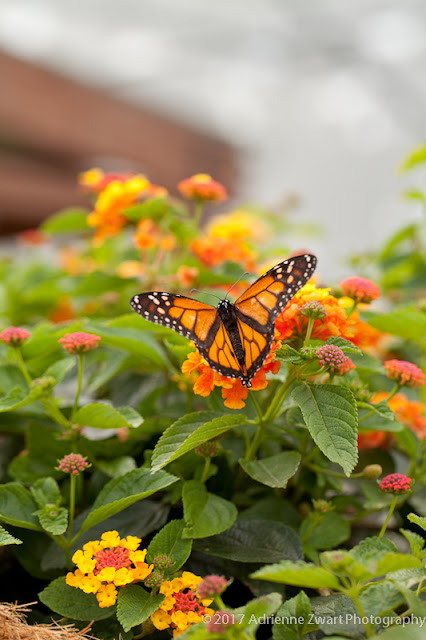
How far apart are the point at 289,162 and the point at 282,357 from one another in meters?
3.46

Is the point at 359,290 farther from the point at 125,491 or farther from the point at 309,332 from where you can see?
the point at 125,491

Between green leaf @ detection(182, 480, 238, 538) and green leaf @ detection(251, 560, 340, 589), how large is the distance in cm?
14

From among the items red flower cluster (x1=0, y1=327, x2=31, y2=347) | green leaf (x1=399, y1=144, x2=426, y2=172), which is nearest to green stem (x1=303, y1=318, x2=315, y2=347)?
red flower cluster (x1=0, y1=327, x2=31, y2=347)

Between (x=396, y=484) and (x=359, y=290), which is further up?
(x=359, y=290)

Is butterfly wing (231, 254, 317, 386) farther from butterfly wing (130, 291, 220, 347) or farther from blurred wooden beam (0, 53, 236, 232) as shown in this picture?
blurred wooden beam (0, 53, 236, 232)

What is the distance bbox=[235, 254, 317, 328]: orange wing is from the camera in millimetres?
527

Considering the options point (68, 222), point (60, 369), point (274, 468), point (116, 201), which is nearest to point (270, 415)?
point (274, 468)

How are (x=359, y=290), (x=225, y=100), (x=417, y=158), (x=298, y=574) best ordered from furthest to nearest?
(x=225, y=100) → (x=417, y=158) → (x=359, y=290) → (x=298, y=574)

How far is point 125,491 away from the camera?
58 centimetres

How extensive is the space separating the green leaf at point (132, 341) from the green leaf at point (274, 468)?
0.67 ft

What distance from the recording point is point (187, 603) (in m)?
0.50

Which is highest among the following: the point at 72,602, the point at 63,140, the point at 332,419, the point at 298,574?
the point at 63,140

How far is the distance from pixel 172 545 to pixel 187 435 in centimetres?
11

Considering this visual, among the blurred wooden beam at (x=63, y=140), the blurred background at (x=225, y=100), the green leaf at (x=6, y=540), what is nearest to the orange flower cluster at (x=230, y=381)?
the green leaf at (x=6, y=540)
